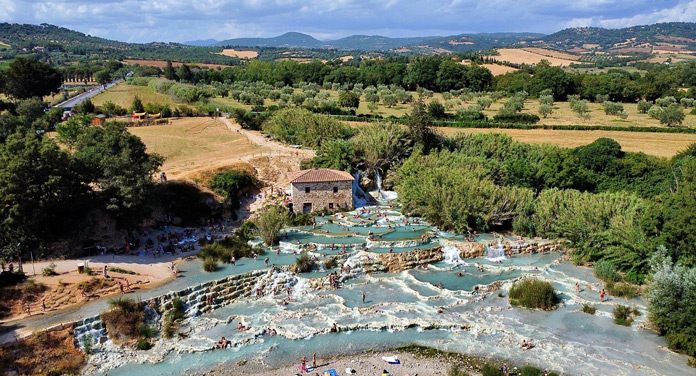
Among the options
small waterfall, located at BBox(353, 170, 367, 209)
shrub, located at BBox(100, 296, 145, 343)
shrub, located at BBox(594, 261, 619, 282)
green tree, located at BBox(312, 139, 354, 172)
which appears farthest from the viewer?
green tree, located at BBox(312, 139, 354, 172)

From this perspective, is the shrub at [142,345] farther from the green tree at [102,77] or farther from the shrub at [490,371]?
the green tree at [102,77]

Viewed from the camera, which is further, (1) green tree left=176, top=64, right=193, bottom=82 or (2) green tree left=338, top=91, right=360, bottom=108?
(1) green tree left=176, top=64, right=193, bottom=82

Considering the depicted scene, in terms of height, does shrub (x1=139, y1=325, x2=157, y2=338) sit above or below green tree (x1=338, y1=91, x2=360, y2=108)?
below

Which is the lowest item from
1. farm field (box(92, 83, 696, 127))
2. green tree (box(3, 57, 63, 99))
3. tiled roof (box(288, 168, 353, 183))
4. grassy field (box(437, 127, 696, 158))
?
tiled roof (box(288, 168, 353, 183))

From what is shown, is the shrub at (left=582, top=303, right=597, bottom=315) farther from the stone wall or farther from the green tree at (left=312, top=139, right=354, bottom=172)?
the green tree at (left=312, top=139, right=354, bottom=172)

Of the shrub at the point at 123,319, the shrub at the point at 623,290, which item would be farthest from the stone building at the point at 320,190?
the shrub at the point at 623,290

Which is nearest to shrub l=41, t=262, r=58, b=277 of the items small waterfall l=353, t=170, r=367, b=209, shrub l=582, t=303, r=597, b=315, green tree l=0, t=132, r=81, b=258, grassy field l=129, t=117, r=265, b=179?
green tree l=0, t=132, r=81, b=258

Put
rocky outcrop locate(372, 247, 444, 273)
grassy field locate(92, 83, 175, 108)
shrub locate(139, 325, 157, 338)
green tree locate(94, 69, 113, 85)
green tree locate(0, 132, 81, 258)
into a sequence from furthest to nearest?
green tree locate(94, 69, 113, 85)
grassy field locate(92, 83, 175, 108)
rocky outcrop locate(372, 247, 444, 273)
green tree locate(0, 132, 81, 258)
shrub locate(139, 325, 157, 338)

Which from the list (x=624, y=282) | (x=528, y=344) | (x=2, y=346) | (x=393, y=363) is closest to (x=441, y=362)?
(x=393, y=363)
